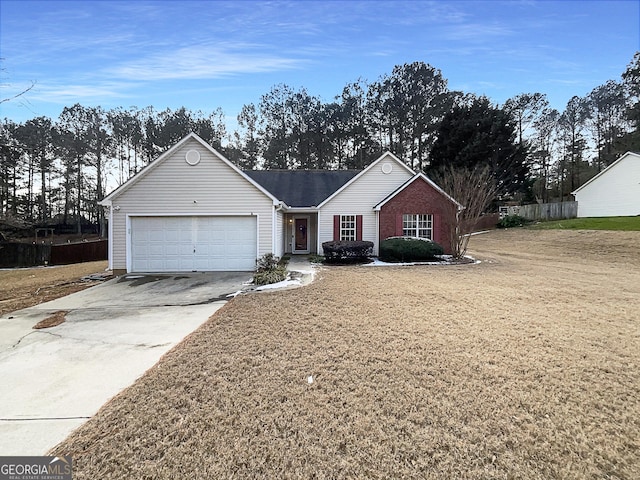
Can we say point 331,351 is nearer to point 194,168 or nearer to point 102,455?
point 102,455

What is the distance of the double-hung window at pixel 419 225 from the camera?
649 inches

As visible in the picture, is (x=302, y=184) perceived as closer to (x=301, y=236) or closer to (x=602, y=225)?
(x=301, y=236)

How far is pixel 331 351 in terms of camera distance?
14.6 ft

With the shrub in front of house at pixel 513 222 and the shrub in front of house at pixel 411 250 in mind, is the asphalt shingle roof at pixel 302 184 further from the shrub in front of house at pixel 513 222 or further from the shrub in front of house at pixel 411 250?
the shrub in front of house at pixel 513 222

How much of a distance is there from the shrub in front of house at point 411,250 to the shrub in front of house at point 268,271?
5.94 meters

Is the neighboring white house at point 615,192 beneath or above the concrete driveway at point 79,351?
above

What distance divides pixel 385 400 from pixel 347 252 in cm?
1121

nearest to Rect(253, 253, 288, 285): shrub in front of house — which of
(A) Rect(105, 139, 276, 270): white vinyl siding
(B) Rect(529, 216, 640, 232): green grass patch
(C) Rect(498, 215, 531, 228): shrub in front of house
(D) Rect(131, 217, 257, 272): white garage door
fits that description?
(D) Rect(131, 217, 257, 272): white garage door

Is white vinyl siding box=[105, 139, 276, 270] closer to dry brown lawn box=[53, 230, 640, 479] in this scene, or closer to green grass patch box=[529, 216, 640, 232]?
dry brown lawn box=[53, 230, 640, 479]

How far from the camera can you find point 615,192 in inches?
1037

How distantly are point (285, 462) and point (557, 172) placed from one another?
46.2m

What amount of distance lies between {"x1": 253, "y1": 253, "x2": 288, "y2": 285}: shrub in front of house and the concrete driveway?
102 centimetres

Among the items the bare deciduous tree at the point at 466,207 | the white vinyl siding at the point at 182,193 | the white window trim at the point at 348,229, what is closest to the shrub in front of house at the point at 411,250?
the bare deciduous tree at the point at 466,207

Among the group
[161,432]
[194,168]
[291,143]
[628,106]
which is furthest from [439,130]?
[161,432]
